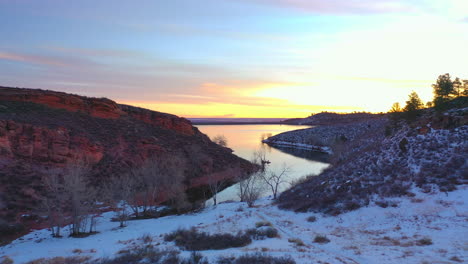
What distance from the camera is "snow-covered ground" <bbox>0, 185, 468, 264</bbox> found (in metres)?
11.0

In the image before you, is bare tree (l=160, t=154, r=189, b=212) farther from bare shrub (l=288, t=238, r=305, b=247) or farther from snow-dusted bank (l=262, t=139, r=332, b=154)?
snow-dusted bank (l=262, t=139, r=332, b=154)

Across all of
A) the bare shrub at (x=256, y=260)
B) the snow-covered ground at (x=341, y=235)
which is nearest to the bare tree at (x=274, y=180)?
the snow-covered ground at (x=341, y=235)

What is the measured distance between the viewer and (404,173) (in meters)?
19.1

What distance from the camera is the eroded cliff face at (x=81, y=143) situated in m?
26.9

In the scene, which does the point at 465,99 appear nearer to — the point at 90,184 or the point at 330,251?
the point at 330,251

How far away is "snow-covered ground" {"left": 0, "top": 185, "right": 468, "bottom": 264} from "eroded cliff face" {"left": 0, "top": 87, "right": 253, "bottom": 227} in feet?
28.5

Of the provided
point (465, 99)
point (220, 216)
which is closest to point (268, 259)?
point (220, 216)

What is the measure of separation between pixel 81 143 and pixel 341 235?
3179cm

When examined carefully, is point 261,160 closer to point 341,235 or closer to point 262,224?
point 262,224

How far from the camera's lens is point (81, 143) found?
34.6 meters

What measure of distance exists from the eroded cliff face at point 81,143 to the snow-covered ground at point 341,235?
28.5 feet

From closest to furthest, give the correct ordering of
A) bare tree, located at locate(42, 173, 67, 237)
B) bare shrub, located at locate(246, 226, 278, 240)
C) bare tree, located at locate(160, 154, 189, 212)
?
1. bare shrub, located at locate(246, 226, 278, 240)
2. bare tree, located at locate(42, 173, 67, 237)
3. bare tree, located at locate(160, 154, 189, 212)

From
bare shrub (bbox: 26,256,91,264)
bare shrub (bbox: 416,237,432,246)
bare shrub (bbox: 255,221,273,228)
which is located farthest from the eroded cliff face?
bare shrub (bbox: 416,237,432,246)

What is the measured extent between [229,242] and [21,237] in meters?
15.0
